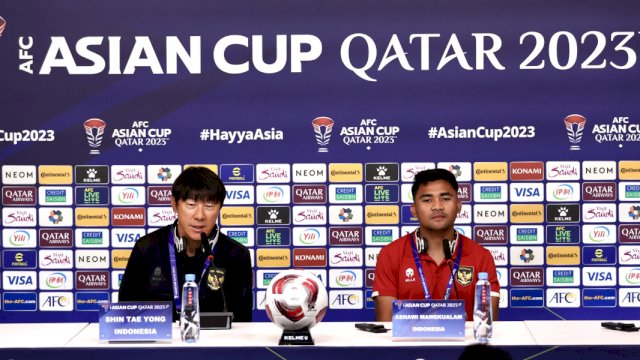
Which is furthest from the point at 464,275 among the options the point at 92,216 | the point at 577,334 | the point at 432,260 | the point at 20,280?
the point at 20,280

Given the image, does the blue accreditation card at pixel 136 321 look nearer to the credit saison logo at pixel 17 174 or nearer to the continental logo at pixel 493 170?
the credit saison logo at pixel 17 174

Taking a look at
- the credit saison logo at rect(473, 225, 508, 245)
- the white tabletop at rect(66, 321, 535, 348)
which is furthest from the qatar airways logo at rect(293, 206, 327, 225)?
the white tabletop at rect(66, 321, 535, 348)

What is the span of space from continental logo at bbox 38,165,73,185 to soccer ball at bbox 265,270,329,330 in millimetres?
2315

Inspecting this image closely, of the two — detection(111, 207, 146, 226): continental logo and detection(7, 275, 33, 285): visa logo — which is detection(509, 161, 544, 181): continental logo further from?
detection(7, 275, 33, 285): visa logo


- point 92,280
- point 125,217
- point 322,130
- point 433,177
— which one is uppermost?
point 322,130

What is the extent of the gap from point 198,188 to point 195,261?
308 millimetres

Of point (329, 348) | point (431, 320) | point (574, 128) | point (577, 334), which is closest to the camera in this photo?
point (329, 348)

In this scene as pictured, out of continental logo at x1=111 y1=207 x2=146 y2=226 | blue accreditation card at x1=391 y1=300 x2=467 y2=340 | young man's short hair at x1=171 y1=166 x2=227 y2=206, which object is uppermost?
young man's short hair at x1=171 y1=166 x2=227 y2=206

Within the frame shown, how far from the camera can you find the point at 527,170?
205 inches

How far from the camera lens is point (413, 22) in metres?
5.20

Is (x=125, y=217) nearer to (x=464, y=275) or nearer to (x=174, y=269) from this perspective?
(x=174, y=269)

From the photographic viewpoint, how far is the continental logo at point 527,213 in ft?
17.1

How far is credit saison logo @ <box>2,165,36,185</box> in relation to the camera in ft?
17.1

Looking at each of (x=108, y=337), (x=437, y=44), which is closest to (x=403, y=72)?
(x=437, y=44)
